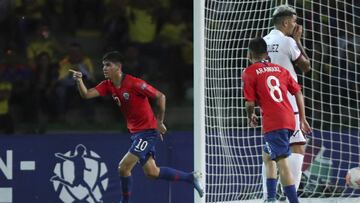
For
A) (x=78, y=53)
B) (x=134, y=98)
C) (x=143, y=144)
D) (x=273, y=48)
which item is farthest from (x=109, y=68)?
(x=78, y=53)

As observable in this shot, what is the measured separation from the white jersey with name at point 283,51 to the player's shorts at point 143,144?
1.54m

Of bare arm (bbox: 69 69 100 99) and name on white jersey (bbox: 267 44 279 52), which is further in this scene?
bare arm (bbox: 69 69 100 99)

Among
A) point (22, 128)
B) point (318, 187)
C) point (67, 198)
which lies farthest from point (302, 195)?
point (22, 128)

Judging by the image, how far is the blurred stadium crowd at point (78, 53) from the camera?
42.4 ft

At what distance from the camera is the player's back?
825cm

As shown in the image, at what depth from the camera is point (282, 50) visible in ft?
27.2

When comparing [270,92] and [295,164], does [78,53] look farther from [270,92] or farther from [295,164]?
[270,92]

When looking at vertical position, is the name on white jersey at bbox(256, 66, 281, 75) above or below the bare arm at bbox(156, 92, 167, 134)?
above

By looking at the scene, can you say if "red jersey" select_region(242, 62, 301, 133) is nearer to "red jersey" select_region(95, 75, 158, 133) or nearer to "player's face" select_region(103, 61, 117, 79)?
"red jersey" select_region(95, 75, 158, 133)

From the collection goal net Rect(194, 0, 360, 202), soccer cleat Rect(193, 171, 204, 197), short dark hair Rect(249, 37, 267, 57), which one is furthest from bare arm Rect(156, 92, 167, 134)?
short dark hair Rect(249, 37, 267, 57)

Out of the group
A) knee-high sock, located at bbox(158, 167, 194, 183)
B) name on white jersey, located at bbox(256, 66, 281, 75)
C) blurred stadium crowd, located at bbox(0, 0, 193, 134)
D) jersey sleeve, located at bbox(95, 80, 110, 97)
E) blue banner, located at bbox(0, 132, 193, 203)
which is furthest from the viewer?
blurred stadium crowd, located at bbox(0, 0, 193, 134)

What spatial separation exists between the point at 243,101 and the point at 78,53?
151 inches

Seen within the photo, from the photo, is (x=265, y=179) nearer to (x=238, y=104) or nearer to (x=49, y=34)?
(x=238, y=104)

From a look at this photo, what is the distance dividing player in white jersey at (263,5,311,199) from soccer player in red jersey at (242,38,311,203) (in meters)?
0.41
